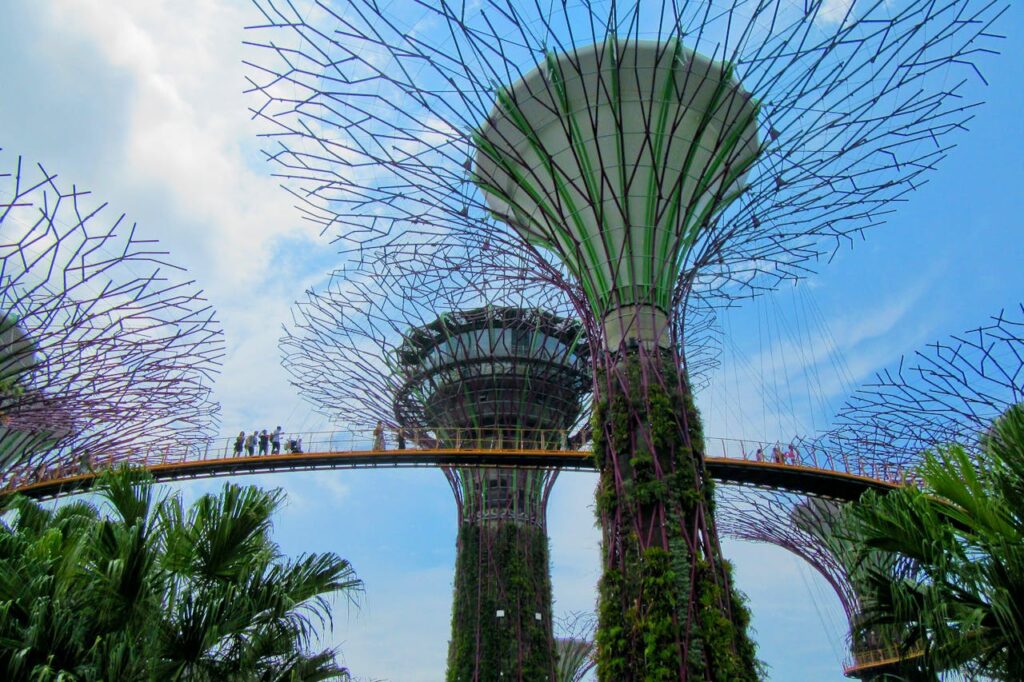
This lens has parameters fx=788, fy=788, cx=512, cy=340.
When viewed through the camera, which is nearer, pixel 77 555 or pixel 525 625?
pixel 77 555

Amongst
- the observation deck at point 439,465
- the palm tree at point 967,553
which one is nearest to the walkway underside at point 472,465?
the observation deck at point 439,465

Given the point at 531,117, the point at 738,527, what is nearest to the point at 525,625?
the point at 738,527

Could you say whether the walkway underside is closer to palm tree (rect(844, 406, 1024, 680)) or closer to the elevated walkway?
the elevated walkway

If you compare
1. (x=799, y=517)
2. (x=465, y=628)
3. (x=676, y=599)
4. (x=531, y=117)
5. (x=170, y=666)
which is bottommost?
(x=170, y=666)

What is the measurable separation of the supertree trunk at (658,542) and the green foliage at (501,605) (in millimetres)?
13376

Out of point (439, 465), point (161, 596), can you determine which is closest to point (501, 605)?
point (439, 465)

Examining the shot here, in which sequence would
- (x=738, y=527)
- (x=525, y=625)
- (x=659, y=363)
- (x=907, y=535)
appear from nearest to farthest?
(x=907, y=535) < (x=659, y=363) < (x=525, y=625) < (x=738, y=527)

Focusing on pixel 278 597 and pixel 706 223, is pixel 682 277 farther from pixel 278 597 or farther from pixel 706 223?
pixel 278 597

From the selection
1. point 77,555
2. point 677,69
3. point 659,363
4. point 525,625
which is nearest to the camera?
point 77,555

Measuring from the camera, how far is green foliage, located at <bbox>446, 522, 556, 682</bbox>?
82.9ft

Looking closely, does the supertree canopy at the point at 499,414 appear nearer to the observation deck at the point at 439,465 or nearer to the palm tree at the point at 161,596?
the observation deck at the point at 439,465

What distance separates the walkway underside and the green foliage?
452 cm

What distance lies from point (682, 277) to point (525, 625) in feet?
48.3

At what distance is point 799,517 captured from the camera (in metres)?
33.1
